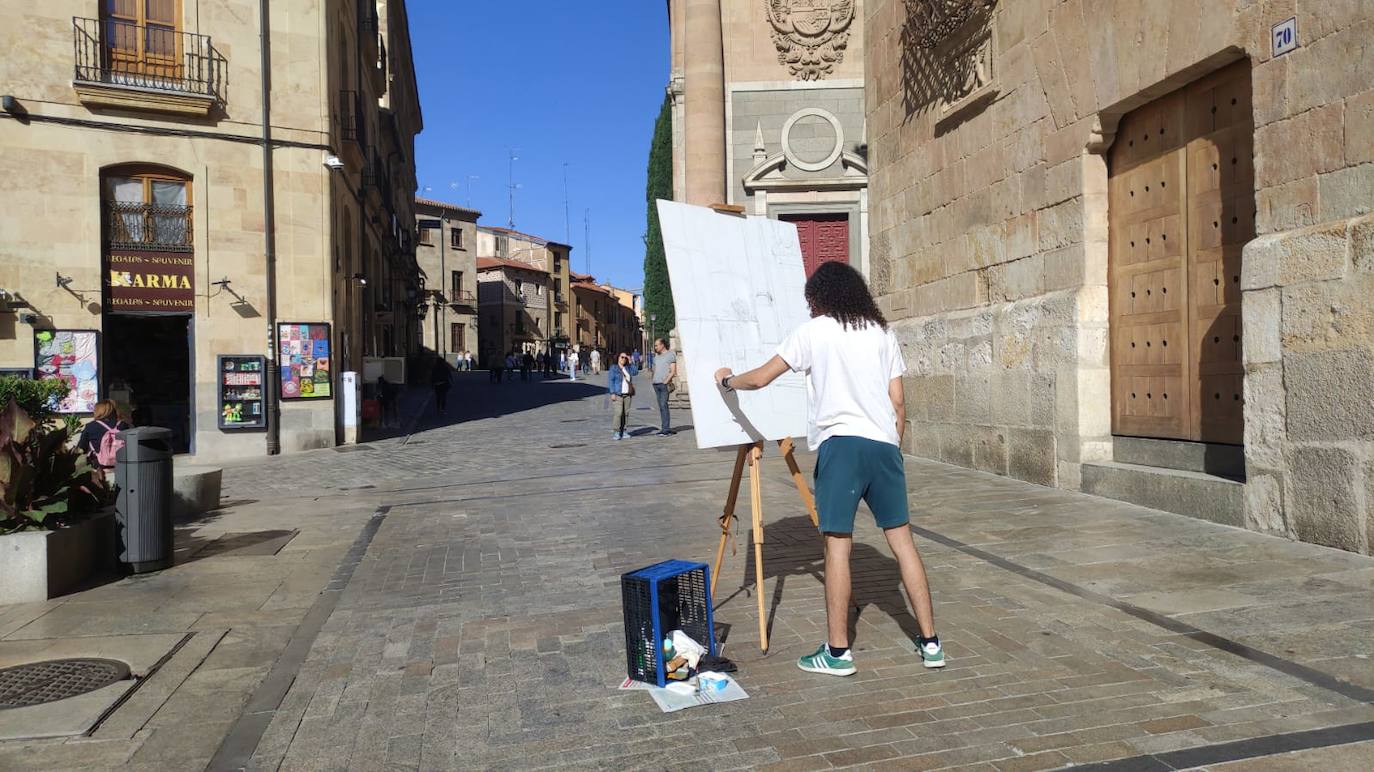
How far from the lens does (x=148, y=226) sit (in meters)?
14.3

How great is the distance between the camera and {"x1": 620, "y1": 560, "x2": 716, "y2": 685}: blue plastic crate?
140 inches

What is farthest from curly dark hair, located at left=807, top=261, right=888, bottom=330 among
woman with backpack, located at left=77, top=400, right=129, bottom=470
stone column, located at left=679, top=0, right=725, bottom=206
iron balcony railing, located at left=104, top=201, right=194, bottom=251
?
stone column, located at left=679, top=0, right=725, bottom=206

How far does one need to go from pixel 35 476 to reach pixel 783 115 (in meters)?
18.3

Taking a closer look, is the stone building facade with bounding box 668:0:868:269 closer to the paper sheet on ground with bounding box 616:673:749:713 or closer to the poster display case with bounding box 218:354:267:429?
the poster display case with bounding box 218:354:267:429

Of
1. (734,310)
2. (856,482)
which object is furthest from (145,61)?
(856,482)

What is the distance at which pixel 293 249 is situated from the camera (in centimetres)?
1518

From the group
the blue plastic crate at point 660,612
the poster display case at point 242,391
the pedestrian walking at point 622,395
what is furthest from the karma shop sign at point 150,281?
the blue plastic crate at point 660,612

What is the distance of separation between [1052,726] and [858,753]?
730mm

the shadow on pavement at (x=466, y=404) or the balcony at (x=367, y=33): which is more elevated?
the balcony at (x=367, y=33)

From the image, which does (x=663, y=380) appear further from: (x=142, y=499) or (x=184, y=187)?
(x=142, y=499)

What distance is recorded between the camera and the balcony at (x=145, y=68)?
44.9ft

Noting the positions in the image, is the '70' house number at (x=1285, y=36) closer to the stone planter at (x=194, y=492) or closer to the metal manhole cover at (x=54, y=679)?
the metal manhole cover at (x=54, y=679)

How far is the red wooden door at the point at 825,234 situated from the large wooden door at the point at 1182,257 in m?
12.7

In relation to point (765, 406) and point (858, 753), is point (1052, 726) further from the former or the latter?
point (765, 406)
